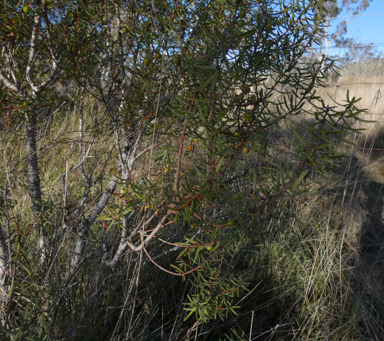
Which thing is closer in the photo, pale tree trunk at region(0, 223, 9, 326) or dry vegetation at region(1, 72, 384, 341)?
pale tree trunk at region(0, 223, 9, 326)

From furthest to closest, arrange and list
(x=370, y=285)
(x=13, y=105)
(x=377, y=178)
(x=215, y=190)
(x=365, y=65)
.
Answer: (x=365, y=65), (x=377, y=178), (x=370, y=285), (x=13, y=105), (x=215, y=190)

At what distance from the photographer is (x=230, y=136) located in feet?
2.22

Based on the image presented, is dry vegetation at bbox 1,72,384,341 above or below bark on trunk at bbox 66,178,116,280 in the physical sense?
below

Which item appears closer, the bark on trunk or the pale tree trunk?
the pale tree trunk

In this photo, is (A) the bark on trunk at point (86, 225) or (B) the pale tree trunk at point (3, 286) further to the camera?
(A) the bark on trunk at point (86, 225)

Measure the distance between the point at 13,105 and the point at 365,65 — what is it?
15860 millimetres

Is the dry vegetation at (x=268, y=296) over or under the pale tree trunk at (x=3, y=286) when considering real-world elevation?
under

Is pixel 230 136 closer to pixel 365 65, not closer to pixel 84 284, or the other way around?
pixel 84 284

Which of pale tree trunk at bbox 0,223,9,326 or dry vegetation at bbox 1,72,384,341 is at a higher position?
pale tree trunk at bbox 0,223,9,326

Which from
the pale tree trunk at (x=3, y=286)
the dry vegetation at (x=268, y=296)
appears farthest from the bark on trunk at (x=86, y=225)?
the pale tree trunk at (x=3, y=286)

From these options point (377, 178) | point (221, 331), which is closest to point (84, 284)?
point (221, 331)

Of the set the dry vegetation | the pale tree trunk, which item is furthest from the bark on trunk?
the pale tree trunk

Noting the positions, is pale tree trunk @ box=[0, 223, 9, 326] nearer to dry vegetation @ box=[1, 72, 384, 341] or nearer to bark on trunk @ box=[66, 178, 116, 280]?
dry vegetation @ box=[1, 72, 384, 341]

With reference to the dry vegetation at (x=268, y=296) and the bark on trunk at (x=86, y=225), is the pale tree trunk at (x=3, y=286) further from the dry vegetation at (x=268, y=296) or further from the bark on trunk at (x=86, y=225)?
the bark on trunk at (x=86, y=225)
